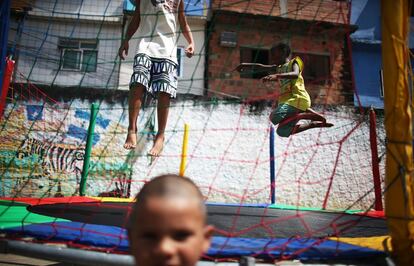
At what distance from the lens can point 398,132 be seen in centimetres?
152

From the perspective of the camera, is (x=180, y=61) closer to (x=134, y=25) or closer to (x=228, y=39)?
(x=228, y=39)

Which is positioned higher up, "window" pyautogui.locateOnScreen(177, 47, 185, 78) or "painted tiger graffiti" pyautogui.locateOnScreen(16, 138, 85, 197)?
"window" pyautogui.locateOnScreen(177, 47, 185, 78)

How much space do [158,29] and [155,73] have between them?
0.38m

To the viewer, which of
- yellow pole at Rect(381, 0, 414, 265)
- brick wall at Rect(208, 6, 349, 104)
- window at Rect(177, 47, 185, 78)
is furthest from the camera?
brick wall at Rect(208, 6, 349, 104)

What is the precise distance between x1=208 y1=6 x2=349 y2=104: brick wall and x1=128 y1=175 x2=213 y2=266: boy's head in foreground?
816 cm

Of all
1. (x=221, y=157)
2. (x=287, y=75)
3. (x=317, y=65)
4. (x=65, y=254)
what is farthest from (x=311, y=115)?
(x=317, y=65)

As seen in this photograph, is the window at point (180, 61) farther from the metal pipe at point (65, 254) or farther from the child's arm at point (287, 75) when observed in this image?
the metal pipe at point (65, 254)

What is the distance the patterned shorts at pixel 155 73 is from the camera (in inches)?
110

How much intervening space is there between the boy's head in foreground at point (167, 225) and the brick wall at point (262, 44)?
26.8ft

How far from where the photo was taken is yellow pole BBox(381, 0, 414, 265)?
1.45 meters

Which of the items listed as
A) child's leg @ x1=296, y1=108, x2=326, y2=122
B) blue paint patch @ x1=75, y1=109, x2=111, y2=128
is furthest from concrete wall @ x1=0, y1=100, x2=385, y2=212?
child's leg @ x1=296, y1=108, x2=326, y2=122

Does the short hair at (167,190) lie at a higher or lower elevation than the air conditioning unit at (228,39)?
lower

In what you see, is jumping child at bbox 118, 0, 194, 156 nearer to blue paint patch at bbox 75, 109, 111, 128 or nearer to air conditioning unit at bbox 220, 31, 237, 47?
blue paint patch at bbox 75, 109, 111, 128

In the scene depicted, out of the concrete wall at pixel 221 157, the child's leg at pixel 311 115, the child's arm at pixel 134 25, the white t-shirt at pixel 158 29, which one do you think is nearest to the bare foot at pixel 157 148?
the white t-shirt at pixel 158 29
